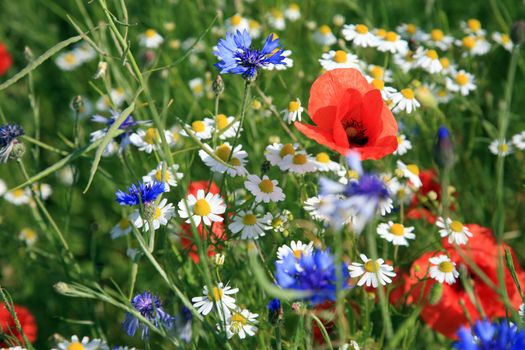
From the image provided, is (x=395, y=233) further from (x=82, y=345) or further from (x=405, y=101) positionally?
(x=82, y=345)

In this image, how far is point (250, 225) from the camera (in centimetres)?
108

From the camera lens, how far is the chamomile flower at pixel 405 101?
1.27 meters

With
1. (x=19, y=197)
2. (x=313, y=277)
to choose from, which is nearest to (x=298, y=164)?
(x=313, y=277)

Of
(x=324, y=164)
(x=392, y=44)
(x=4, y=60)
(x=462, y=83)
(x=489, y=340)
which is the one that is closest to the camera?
(x=489, y=340)

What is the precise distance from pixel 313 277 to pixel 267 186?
41 centimetres

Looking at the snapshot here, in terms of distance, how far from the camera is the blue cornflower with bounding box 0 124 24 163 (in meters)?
1.08

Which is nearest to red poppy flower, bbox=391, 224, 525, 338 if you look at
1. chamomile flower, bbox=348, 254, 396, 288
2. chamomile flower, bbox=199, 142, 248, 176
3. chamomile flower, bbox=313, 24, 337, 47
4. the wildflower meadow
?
the wildflower meadow

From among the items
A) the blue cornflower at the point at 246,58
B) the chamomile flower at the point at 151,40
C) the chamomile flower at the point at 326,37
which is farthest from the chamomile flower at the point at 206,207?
the chamomile flower at the point at 151,40

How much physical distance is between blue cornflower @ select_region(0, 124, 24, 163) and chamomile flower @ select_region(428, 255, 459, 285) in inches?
29.4

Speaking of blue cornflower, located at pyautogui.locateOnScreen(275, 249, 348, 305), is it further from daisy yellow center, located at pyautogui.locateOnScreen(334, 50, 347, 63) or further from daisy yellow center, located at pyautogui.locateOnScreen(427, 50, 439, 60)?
daisy yellow center, located at pyautogui.locateOnScreen(427, 50, 439, 60)

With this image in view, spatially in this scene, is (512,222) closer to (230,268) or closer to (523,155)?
(523,155)

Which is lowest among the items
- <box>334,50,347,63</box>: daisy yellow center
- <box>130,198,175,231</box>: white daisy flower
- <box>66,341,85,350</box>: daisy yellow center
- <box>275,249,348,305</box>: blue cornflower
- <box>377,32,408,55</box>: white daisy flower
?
<box>66,341,85,350</box>: daisy yellow center

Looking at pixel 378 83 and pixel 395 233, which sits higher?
pixel 378 83

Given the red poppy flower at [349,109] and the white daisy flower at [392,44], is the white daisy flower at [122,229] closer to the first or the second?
the red poppy flower at [349,109]
